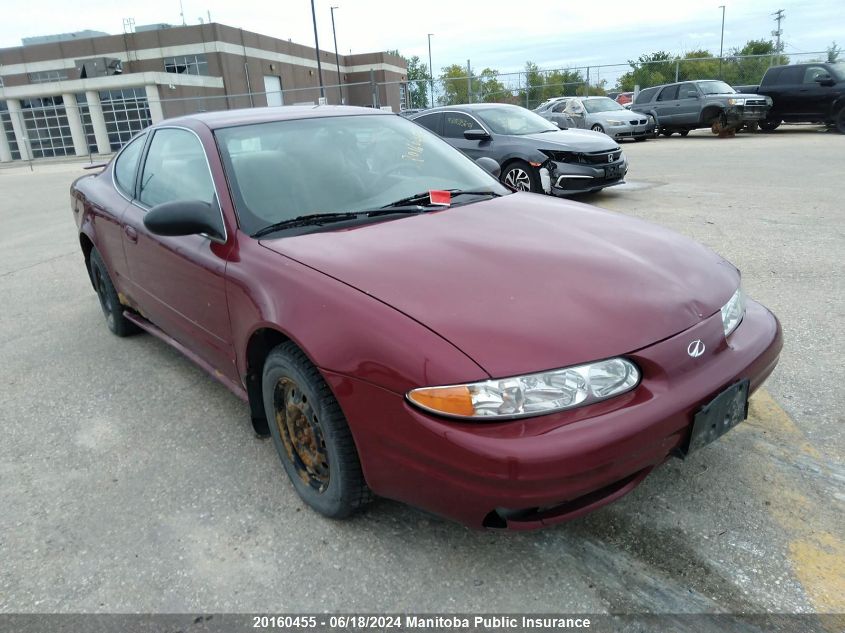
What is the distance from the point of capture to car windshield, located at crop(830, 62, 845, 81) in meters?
16.3

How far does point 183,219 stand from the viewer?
265 centimetres

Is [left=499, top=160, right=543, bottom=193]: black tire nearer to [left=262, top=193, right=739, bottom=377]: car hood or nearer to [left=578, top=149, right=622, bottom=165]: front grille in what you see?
[left=578, top=149, right=622, bottom=165]: front grille

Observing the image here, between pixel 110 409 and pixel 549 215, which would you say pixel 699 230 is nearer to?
pixel 549 215

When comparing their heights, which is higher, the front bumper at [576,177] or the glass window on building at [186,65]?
the glass window on building at [186,65]

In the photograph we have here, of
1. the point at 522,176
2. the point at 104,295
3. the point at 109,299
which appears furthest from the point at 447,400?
the point at 522,176

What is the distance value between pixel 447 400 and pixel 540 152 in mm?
7126

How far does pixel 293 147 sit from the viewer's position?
10.0 ft

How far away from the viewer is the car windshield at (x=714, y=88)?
18.2 m

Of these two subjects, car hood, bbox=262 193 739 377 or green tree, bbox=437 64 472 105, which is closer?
car hood, bbox=262 193 739 377

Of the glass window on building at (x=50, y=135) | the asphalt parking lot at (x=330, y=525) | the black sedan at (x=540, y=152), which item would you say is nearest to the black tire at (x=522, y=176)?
the black sedan at (x=540, y=152)

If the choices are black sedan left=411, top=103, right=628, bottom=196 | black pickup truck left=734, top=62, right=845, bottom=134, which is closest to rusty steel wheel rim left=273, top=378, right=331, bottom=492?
black sedan left=411, top=103, right=628, bottom=196

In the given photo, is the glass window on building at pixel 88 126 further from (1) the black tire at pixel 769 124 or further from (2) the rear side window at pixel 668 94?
(1) the black tire at pixel 769 124

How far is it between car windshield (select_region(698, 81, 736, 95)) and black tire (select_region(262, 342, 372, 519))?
1917cm

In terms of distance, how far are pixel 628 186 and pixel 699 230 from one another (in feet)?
11.6
